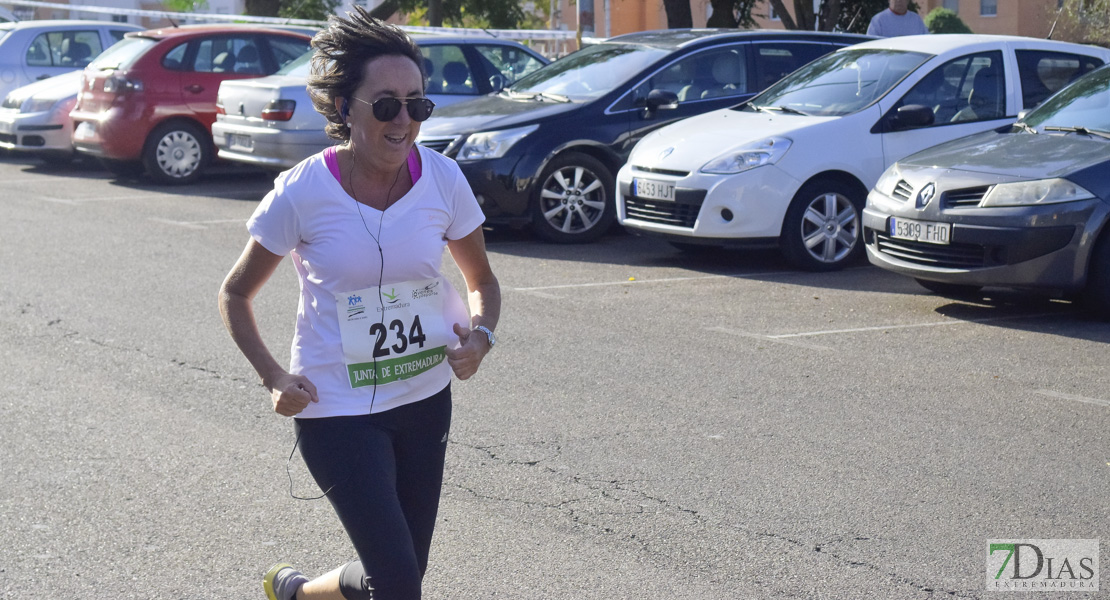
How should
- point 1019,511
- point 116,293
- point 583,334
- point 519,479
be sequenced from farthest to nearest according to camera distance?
point 116,293 → point 583,334 → point 519,479 → point 1019,511

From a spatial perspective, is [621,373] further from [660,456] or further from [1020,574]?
[1020,574]

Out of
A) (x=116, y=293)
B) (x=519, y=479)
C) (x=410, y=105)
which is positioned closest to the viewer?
(x=410, y=105)

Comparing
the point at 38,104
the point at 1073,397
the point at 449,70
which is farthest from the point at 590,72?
the point at 38,104

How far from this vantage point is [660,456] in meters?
5.28

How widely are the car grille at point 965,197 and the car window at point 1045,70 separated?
2889 mm

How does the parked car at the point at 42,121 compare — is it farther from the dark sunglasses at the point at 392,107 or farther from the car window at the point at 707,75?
the dark sunglasses at the point at 392,107

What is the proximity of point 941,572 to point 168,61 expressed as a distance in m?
13.3

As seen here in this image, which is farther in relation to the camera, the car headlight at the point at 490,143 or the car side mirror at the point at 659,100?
the car side mirror at the point at 659,100

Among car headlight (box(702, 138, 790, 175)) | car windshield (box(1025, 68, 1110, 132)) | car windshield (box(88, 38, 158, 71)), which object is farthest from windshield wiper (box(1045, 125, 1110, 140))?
car windshield (box(88, 38, 158, 71))

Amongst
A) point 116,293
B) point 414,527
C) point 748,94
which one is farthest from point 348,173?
point 748,94

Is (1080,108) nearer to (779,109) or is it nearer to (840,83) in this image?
(840,83)

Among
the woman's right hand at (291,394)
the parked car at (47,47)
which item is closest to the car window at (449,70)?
the parked car at (47,47)

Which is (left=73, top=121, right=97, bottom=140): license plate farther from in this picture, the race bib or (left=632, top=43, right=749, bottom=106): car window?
the race bib

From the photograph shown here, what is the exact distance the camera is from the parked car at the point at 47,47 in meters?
18.5
